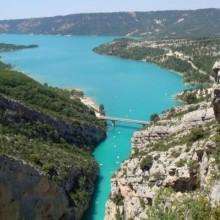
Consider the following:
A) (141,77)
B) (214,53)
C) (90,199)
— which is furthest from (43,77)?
(90,199)

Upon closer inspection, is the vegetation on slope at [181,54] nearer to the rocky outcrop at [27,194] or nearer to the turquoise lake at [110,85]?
the turquoise lake at [110,85]

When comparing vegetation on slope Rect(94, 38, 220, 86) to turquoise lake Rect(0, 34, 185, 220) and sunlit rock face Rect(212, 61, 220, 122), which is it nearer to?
turquoise lake Rect(0, 34, 185, 220)

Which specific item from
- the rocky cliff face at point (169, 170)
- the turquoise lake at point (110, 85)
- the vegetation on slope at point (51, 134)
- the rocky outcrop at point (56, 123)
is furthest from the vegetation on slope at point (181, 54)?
the rocky cliff face at point (169, 170)

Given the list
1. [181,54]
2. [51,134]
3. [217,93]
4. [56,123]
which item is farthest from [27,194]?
[181,54]

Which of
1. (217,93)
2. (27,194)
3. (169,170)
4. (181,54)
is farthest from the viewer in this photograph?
(181,54)

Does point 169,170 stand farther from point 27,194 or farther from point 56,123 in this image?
point 56,123

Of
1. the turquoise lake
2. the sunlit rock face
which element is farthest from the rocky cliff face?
the turquoise lake

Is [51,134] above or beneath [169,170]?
beneath
